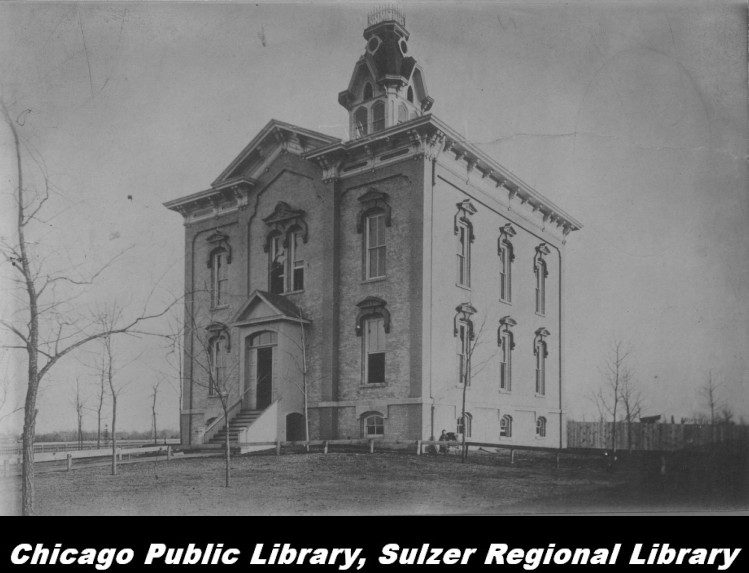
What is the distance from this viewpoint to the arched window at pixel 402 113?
1390 cm

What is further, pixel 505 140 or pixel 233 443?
pixel 233 443

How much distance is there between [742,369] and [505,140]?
6.13 metres

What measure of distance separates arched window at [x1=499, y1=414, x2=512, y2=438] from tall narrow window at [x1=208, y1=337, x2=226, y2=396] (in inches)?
235

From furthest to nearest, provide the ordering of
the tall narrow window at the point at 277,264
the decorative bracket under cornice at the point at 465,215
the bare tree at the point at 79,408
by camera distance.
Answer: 1. the tall narrow window at the point at 277,264
2. the decorative bracket under cornice at the point at 465,215
3. the bare tree at the point at 79,408

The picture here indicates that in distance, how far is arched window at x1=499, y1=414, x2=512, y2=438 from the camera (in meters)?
13.7

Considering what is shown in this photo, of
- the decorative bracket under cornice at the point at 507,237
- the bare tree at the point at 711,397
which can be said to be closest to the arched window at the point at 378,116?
the decorative bracket under cornice at the point at 507,237

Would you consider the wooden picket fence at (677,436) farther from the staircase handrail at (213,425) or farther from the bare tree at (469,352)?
the staircase handrail at (213,425)

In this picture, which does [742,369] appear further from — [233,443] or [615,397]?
[233,443]

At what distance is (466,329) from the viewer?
13430 millimetres

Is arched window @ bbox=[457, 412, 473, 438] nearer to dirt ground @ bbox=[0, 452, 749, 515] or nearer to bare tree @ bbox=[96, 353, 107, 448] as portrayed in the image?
dirt ground @ bbox=[0, 452, 749, 515]

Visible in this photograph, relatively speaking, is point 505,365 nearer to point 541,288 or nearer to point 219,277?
point 541,288

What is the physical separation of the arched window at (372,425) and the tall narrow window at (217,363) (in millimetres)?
3441
